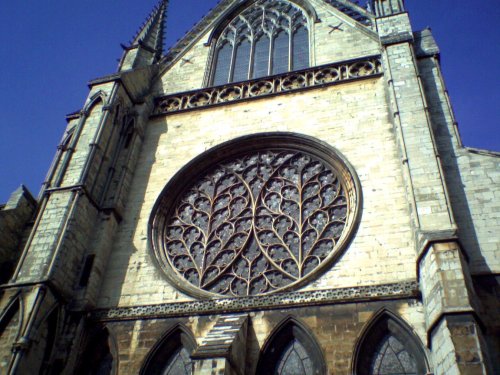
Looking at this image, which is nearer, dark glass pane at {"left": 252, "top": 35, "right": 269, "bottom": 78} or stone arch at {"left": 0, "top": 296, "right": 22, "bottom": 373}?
stone arch at {"left": 0, "top": 296, "right": 22, "bottom": 373}

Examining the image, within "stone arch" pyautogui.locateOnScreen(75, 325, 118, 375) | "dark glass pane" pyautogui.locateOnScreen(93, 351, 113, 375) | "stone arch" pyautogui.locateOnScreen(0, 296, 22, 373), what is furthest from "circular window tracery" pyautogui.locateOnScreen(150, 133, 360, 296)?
"stone arch" pyautogui.locateOnScreen(0, 296, 22, 373)

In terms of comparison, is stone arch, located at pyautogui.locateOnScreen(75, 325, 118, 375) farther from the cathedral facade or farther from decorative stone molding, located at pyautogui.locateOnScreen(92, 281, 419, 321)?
decorative stone molding, located at pyautogui.locateOnScreen(92, 281, 419, 321)

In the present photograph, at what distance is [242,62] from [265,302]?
27.9ft

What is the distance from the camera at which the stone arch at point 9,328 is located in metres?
9.13

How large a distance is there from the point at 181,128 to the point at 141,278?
4.54m

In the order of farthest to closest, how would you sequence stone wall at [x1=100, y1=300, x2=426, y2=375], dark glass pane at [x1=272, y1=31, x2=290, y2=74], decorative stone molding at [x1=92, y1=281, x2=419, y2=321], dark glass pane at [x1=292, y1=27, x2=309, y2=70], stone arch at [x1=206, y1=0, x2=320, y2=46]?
stone arch at [x1=206, y1=0, x2=320, y2=46] < dark glass pane at [x1=272, y1=31, x2=290, y2=74] < dark glass pane at [x1=292, y1=27, x2=309, y2=70] < decorative stone molding at [x1=92, y1=281, x2=419, y2=321] < stone wall at [x1=100, y1=300, x2=426, y2=375]

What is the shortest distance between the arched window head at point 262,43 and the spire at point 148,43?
6.49 feet

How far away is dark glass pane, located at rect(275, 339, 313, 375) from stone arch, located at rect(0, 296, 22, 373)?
4.55 meters

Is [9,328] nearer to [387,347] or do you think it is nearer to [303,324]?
[303,324]

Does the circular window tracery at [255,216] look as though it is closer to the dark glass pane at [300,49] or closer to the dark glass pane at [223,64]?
the dark glass pane at [300,49]

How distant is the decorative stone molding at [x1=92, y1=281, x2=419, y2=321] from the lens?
909 cm

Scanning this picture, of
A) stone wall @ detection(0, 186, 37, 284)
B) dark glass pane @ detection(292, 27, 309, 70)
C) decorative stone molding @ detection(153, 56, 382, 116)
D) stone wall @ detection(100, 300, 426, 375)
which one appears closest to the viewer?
stone wall @ detection(100, 300, 426, 375)

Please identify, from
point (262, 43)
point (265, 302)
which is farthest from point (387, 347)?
point (262, 43)

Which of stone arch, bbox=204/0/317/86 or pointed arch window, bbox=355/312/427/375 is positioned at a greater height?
Result: stone arch, bbox=204/0/317/86
